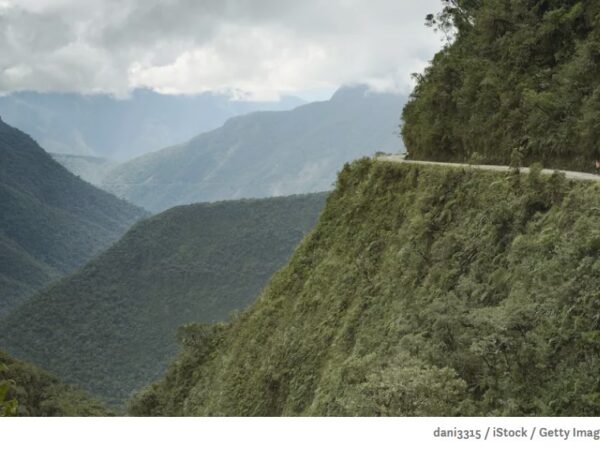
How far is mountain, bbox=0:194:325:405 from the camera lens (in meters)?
99.1

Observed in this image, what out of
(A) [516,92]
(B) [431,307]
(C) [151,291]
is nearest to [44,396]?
(A) [516,92]

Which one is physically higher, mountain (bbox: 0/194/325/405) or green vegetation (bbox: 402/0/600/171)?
green vegetation (bbox: 402/0/600/171)

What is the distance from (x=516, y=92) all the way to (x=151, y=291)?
105678 mm

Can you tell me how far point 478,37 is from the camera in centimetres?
2992

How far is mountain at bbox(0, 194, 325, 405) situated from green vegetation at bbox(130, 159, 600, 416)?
6397cm

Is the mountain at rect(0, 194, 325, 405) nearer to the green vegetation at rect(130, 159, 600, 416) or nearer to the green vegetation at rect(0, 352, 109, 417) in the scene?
the green vegetation at rect(0, 352, 109, 417)

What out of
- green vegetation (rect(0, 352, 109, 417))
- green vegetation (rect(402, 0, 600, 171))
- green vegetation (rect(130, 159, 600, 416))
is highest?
green vegetation (rect(402, 0, 600, 171))

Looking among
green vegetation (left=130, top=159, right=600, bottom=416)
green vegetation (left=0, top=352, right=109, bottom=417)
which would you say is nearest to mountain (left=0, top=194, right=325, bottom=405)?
green vegetation (left=0, top=352, right=109, bottom=417)

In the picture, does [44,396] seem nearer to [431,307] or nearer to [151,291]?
[431,307]

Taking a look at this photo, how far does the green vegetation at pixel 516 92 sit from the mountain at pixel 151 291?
6845 cm

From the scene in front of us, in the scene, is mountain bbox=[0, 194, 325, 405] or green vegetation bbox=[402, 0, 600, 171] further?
mountain bbox=[0, 194, 325, 405]

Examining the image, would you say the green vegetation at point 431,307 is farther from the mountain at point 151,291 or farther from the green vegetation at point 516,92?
the mountain at point 151,291

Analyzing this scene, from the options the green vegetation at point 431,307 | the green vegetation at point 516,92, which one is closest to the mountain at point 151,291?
the green vegetation at point 431,307

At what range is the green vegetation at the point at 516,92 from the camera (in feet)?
70.3
